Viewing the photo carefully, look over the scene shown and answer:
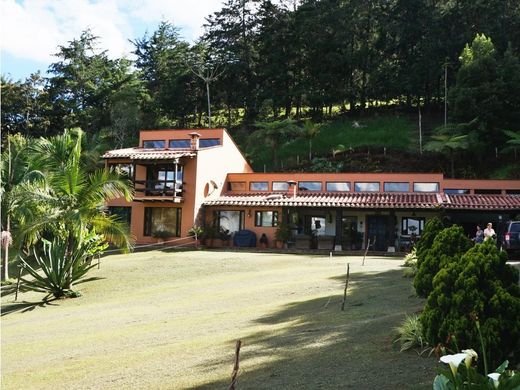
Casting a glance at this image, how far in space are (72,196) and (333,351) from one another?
11.4 meters

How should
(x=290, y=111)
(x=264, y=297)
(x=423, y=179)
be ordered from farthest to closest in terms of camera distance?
(x=290, y=111) → (x=423, y=179) → (x=264, y=297)

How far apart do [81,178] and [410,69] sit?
39.9 metres

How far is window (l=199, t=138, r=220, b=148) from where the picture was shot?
3128 cm

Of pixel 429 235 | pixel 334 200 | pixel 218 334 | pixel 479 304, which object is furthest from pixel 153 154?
pixel 479 304

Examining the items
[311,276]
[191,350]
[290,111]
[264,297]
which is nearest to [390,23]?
[290,111]

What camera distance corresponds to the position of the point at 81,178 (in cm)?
1566

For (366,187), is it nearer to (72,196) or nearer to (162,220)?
(162,220)

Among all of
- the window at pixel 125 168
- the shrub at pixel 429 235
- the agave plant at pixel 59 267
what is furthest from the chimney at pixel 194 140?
the shrub at pixel 429 235

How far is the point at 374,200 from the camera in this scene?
1051 inches

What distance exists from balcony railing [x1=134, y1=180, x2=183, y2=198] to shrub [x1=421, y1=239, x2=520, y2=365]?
22368 millimetres

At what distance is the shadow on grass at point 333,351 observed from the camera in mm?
5430

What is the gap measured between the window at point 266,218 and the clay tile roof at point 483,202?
9102mm

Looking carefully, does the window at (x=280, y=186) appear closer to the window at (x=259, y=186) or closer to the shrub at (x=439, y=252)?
the window at (x=259, y=186)

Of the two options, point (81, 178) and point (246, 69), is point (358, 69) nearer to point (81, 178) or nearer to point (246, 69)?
point (246, 69)
